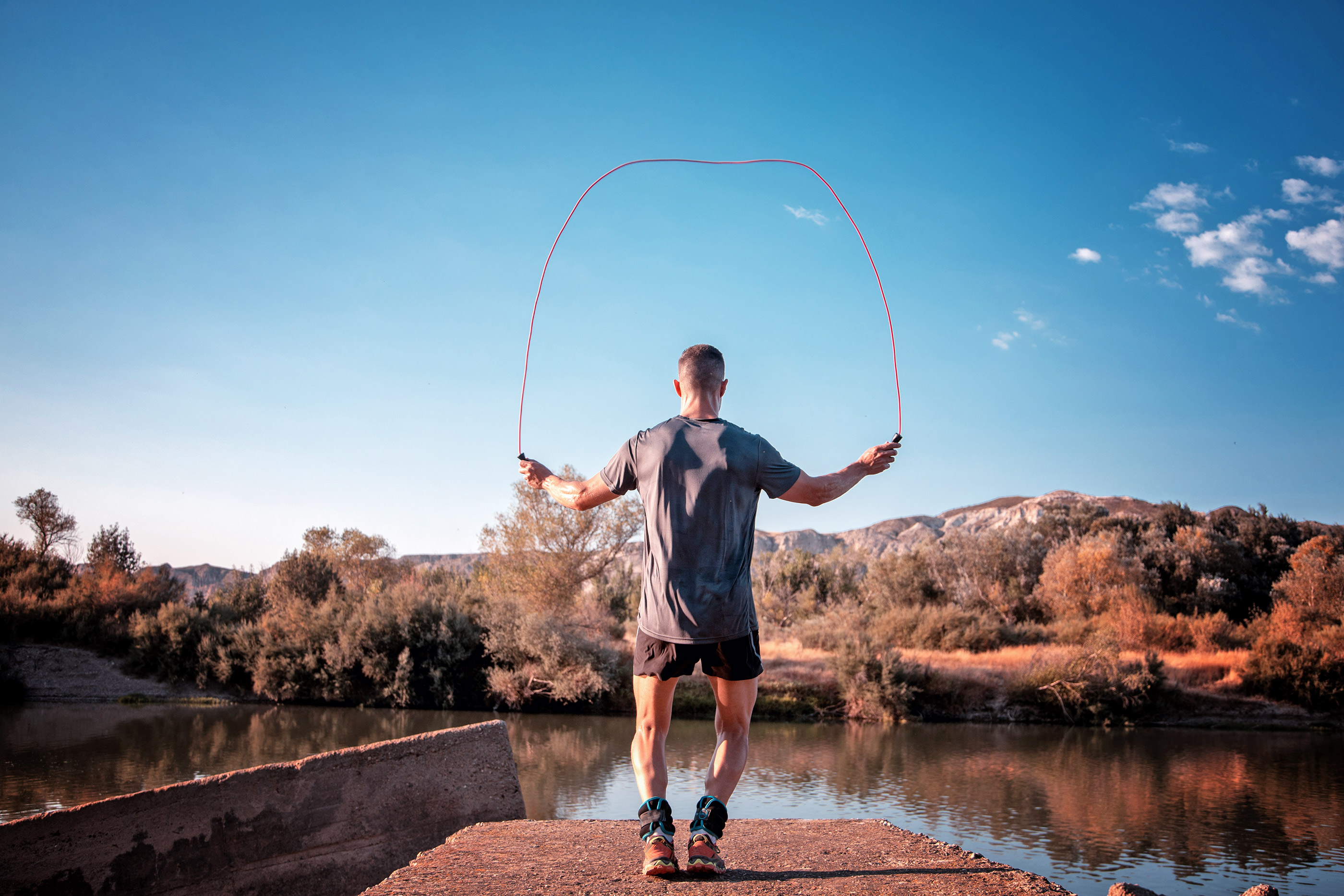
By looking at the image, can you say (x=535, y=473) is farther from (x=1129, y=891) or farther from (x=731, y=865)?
(x=1129, y=891)

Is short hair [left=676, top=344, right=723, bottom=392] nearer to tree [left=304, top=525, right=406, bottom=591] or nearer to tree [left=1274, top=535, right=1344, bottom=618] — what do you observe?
tree [left=1274, top=535, right=1344, bottom=618]

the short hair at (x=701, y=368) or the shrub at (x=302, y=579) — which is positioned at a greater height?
the short hair at (x=701, y=368)

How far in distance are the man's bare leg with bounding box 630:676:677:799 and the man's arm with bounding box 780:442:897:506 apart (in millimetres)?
950

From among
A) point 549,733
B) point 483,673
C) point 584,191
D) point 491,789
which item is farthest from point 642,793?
point 483,673

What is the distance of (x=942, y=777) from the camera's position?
42.5ft

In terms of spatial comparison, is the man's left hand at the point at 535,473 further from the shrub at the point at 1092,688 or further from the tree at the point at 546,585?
the shrub at the point at 1092,688

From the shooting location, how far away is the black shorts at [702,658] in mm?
3322

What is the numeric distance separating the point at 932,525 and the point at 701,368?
8135cm

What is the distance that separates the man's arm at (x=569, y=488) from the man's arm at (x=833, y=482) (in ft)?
2.63

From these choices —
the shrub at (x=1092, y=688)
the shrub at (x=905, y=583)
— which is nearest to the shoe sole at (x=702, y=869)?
the shrub at (x=1092, y=688)

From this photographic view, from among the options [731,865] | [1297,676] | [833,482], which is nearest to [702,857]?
[731,865]

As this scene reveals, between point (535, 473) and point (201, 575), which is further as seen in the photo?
point (201, 575)

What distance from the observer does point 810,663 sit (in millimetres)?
23656

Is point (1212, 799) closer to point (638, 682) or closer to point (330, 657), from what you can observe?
point (638, 682)
